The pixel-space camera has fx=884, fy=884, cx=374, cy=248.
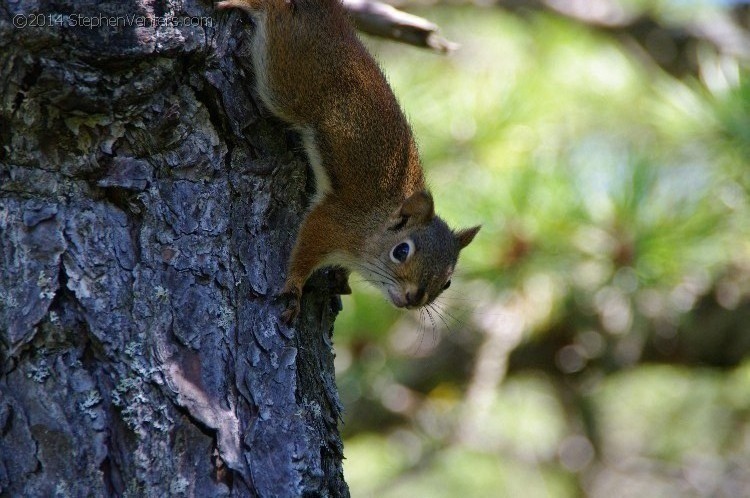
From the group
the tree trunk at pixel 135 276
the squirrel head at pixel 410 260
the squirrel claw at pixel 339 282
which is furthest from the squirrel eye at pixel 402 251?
the tree trunk at pixel 135 276

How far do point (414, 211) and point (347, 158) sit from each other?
232 mm

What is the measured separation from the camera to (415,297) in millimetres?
2312

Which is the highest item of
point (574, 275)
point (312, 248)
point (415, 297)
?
point (312, 248)

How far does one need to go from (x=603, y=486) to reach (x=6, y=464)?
289 cm

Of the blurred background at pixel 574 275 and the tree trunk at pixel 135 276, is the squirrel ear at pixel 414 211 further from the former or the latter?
the tree trunk at pixel 135 276

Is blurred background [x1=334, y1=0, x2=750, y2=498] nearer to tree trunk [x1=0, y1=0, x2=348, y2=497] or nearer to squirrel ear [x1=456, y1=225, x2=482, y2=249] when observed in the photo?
squirrel ear [x1=456, y1=225, x2=482, y2=249]

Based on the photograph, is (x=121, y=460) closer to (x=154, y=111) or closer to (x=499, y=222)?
(x=154, y=111)

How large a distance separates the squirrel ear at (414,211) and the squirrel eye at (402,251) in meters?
0.05

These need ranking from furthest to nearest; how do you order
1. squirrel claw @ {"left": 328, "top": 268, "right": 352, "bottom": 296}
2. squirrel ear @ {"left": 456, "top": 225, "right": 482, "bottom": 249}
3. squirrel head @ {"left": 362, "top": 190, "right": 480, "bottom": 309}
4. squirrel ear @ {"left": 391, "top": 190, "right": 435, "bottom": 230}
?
squirrel ear @ {"left": 456, "top": 225, "right": 482, "bottom": 249}
squirrel head @ {"left": 362, "top": 190, "right": 480, "bottom": 309}
squirrel ear @ {"left": 391, "top": 190, "right": 435, "bottom": 230}
squirrel claw @ {"left": 328, "top": 268, "right": 352, "bottom": 296}

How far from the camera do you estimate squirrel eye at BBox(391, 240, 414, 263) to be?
235 centimetres

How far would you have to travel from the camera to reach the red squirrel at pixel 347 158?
6.22 ft

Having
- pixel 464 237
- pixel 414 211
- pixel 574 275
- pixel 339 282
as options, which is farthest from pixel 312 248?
pixel 574 275

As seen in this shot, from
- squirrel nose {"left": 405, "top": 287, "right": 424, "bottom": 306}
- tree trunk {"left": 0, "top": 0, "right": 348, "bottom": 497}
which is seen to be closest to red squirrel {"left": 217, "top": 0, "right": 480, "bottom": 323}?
squirrel nose {"left": 405, "top": 287, "right": 424, "bottom": 306}

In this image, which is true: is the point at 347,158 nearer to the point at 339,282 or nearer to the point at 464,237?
the point at 339,282
